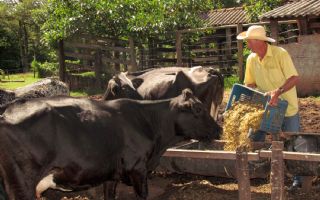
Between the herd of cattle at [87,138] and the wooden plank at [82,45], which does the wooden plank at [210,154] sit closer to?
the herd of cattle at [87,138]

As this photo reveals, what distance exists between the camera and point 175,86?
749cm

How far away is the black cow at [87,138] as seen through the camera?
4.56 metres

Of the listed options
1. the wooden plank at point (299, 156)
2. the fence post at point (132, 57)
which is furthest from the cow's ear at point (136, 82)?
the fence post at point (132, 57)

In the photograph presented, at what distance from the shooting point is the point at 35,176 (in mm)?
4605

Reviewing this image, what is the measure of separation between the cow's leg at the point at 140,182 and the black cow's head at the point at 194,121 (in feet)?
2.33

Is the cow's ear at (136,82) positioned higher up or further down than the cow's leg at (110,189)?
higher up

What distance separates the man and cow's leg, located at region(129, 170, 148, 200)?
1.72m

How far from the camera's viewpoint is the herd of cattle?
4.56 meters

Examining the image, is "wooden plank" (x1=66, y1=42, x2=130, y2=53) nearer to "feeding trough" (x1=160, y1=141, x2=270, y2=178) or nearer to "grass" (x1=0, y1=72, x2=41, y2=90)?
"grass" (x1=0, y1=72, x2=41, y2=90)

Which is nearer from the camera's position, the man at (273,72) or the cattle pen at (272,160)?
the cattle pen at (272,160)

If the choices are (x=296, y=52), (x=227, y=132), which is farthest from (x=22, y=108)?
(x=296, y=52)

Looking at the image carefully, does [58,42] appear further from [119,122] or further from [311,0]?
[119,122]

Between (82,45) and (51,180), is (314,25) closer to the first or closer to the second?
(82,45)

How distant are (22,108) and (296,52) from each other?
9719 mm
